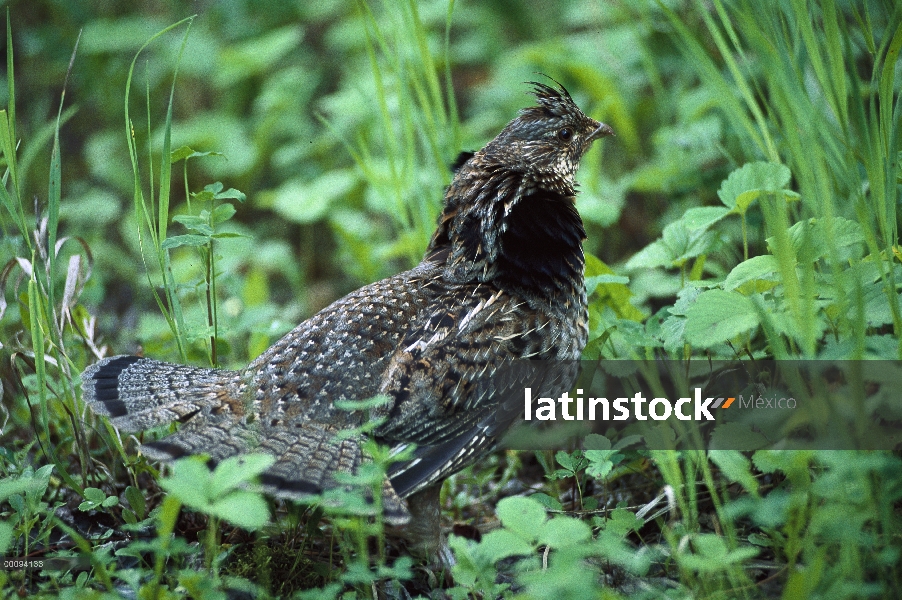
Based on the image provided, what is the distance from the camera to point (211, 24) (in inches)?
344

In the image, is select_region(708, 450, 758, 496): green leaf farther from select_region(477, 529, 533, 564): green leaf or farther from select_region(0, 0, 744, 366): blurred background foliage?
select_region(0, 0, 744, 366): blurred background foliage

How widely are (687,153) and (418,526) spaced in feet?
11.9

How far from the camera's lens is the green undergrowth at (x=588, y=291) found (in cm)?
252

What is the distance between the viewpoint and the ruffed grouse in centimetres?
302

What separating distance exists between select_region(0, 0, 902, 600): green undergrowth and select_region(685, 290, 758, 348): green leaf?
0.01 metres

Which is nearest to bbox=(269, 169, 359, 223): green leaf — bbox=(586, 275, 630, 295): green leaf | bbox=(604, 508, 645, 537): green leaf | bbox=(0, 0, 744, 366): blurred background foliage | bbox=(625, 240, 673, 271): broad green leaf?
bbox=(0, 0, 744, 366): blurred background foliage

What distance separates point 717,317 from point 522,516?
1014 millimetres

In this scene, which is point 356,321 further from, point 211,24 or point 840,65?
point 211,24

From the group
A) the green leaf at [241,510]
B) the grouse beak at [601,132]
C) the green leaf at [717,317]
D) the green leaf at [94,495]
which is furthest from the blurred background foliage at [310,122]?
the green leaf at [241,510]

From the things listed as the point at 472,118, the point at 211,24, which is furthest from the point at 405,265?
the point at 211,24

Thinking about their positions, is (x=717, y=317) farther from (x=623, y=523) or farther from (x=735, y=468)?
(x=623, y=523)

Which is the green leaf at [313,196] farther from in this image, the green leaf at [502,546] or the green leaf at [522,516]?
the green leaf at [502,546]

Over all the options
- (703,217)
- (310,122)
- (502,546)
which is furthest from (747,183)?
(310,122)

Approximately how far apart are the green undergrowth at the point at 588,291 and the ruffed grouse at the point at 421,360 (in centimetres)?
23
